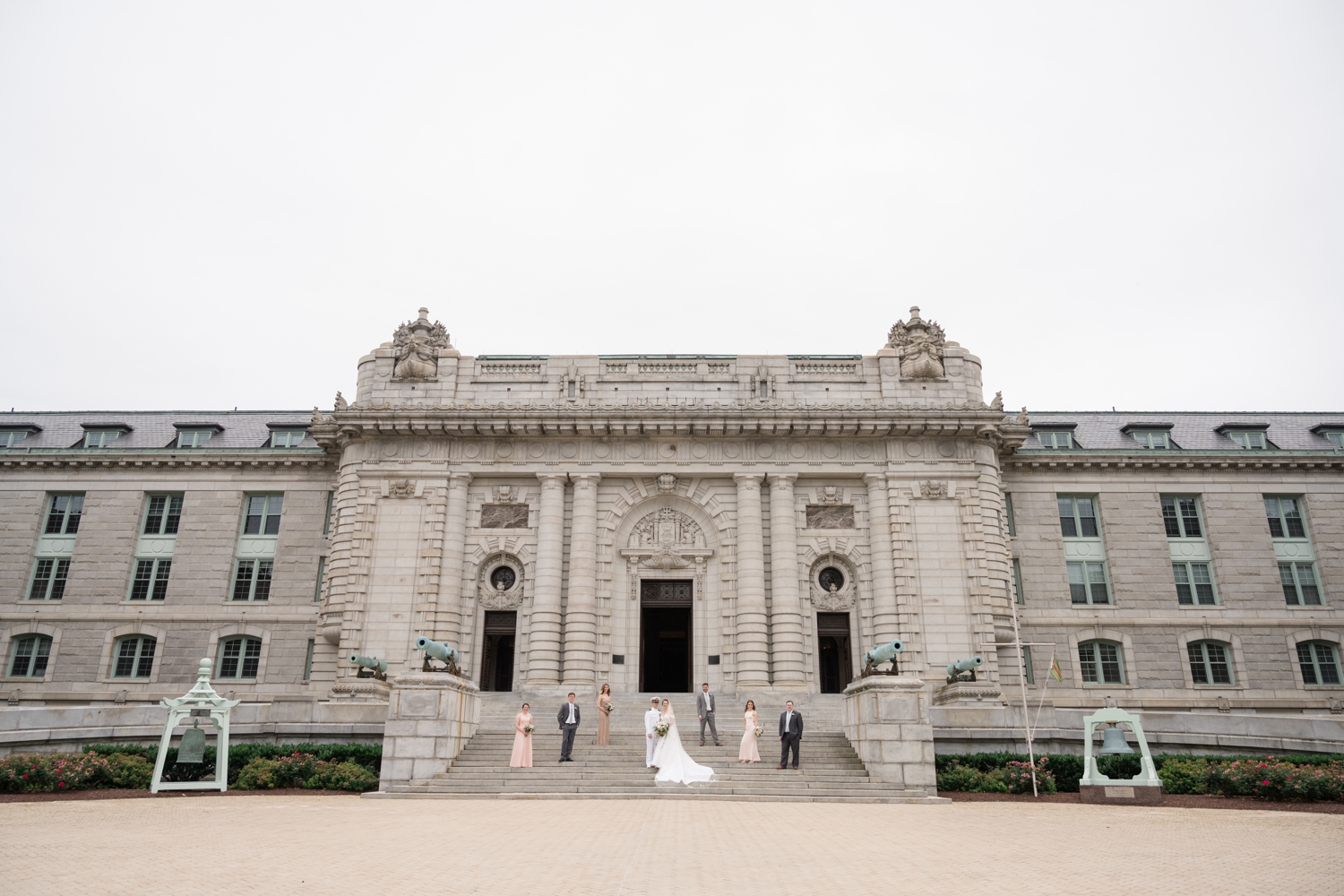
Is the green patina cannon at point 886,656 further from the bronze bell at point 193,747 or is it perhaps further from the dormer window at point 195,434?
the dormer window at point 195,434

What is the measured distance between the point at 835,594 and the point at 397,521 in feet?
61.9

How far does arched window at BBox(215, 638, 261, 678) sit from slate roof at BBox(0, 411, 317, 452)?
9674 millimetres

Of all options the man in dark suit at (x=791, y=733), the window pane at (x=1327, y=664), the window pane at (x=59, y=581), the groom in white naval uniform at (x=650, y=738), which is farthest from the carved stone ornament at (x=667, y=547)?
the window pane at (x=1327, y=664)

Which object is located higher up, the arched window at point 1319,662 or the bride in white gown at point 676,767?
the arched window at point 1319,662

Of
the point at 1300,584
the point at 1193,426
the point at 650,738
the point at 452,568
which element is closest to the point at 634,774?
the point at 650,738

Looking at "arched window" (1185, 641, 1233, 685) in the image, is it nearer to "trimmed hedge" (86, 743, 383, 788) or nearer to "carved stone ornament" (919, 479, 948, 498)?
"carved stone ornament" (919, 479, 948, 498)

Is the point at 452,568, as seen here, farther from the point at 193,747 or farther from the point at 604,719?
the point at 193,747

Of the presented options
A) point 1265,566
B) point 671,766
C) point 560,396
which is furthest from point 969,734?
point 1265,566

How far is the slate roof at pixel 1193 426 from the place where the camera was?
43344 mm

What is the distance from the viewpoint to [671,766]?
2156 centimetres

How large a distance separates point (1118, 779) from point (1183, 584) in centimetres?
2371

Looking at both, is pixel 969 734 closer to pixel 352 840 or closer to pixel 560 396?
pixel 352 840

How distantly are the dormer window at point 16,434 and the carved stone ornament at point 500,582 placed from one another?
27157 mm

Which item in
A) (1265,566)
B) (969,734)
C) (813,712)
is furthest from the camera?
(1265,566)
